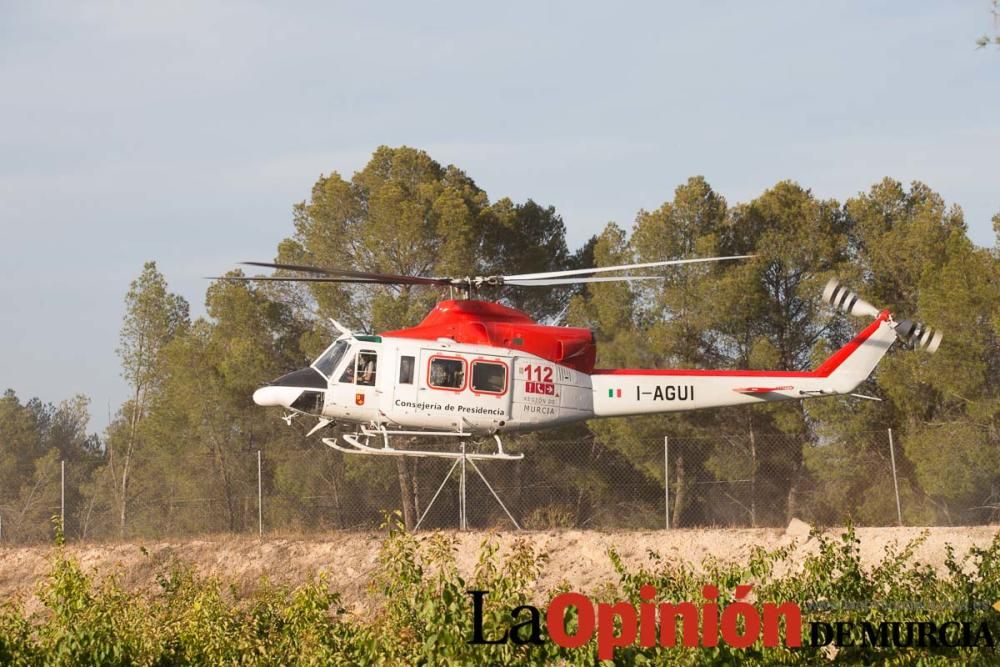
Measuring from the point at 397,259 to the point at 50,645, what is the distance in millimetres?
22488

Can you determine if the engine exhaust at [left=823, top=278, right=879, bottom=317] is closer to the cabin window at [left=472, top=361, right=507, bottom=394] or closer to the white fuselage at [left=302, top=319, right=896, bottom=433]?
the white fuselage at [left=302, top=319, right=896, bottom=433]

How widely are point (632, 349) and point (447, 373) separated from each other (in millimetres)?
15237

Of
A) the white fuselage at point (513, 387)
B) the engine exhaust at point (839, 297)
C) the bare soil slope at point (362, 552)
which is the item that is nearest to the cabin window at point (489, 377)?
the white fuselage at point (513, 387)

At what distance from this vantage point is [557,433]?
36.1 meters

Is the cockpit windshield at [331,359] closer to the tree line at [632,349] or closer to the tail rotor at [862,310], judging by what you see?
the tail rotor at [862,310]

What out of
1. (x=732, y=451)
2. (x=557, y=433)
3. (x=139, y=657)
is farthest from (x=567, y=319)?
(x=139, y=657)

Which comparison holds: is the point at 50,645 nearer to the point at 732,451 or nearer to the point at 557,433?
the point at 732,451

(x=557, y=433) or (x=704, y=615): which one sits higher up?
(x=557, y=433)

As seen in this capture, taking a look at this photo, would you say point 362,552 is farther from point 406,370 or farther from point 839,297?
point 839,297

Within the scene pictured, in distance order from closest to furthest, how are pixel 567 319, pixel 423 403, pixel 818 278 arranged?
pixel 423 403, pixel 818 278, pixel 567 319

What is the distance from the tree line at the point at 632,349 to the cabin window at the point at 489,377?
9366 millimetres

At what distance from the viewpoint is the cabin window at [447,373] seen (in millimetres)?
19109

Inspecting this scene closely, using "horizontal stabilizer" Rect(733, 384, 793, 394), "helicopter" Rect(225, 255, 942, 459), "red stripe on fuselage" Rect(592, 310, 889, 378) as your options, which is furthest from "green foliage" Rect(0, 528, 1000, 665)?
"red stripe on fuselage" Rect(592, 310, 889, 378)

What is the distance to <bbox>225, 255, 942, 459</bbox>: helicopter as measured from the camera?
19.1m
